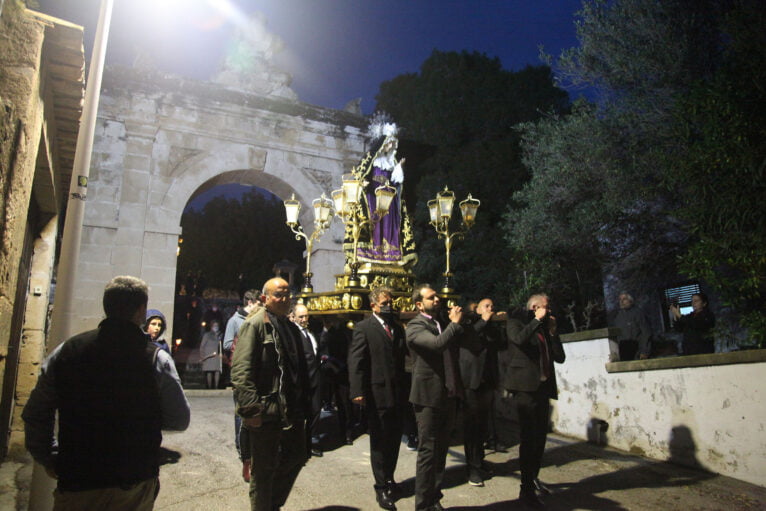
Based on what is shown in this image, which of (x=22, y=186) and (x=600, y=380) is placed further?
(x=600, y=380)

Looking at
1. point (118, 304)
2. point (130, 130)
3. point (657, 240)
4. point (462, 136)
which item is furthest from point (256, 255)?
point (118, 304)

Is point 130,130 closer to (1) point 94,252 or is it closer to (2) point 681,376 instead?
(1) point 94,252

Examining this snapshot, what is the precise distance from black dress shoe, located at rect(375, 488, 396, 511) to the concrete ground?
90 mm

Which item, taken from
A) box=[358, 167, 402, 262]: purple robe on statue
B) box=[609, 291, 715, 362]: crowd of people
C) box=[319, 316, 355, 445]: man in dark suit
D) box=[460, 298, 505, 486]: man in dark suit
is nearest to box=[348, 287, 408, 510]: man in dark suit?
box=[460, 298, 505, 486]: man in dark suit

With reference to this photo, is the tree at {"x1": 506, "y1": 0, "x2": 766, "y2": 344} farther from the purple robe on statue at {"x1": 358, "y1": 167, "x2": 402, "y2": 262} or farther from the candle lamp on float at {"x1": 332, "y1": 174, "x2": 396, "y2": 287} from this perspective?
the candle lamp on float at {"x1": 332, "y1": 174, "x2": 396, "y2": 287}

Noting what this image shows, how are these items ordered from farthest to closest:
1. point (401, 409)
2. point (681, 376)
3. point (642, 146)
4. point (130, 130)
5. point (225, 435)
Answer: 1. point (130, 130)
2. point (642, 146)
3. point (225, 435)
4. point (681, 376)
5. point (401, 409)

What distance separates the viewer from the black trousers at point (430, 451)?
12.7 ft

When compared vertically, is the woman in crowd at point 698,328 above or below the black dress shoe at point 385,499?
above

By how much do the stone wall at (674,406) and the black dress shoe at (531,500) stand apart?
239 centimetres

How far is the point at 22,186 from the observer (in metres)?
3.44

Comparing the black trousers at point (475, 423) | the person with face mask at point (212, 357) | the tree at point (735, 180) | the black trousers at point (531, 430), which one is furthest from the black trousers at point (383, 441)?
the person with face mask at point (212, 357)

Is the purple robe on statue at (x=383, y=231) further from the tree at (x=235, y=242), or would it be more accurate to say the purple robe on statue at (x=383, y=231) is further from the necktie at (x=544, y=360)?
the tree at (x=235, y=242)

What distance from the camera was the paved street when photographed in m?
4.36

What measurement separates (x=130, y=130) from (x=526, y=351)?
11.4 metres
